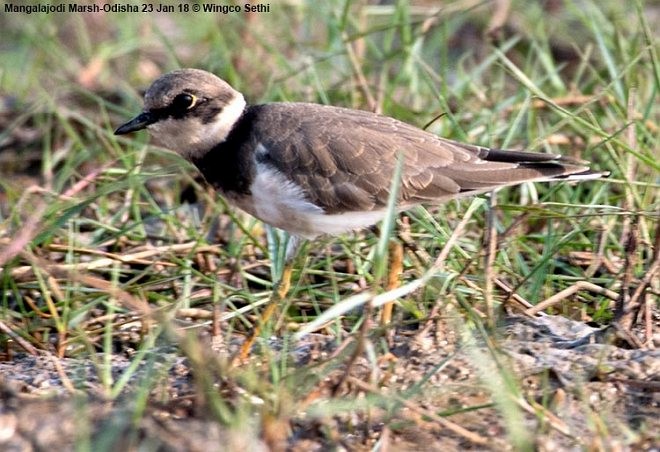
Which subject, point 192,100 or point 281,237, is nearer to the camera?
point 192,100

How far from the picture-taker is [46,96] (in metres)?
6.07

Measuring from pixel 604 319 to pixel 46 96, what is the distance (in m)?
3.36

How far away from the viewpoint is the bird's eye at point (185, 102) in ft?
15.1

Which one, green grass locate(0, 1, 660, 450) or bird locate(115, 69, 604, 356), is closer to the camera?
green grass locate(0, 1, 660, 450)

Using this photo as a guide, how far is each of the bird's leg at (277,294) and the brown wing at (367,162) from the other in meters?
0.30

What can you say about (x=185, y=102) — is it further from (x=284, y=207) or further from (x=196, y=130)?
(x=284, y=207)

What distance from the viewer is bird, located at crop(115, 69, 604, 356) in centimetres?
440

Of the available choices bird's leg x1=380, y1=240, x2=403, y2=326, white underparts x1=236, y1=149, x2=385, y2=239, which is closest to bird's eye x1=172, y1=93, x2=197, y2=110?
white underparts x1=236, y1=149, x2=385, y2=239

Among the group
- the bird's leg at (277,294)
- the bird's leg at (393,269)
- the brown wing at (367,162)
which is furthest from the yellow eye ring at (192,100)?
the bird's leg at (393,269)

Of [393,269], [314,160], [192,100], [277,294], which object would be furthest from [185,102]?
[393,269]

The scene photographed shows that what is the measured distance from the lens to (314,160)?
4.43 m

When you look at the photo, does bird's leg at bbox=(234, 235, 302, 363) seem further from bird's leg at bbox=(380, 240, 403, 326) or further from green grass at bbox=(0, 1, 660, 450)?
bird's leg at bbox=(380, 240, 403, 326)

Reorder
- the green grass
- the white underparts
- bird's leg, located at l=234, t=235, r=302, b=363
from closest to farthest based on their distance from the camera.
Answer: the green grass, bird's leg, located at l=234, t=235, r=302, b=363, the white underparts

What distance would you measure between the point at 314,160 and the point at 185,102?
64 centimetres
